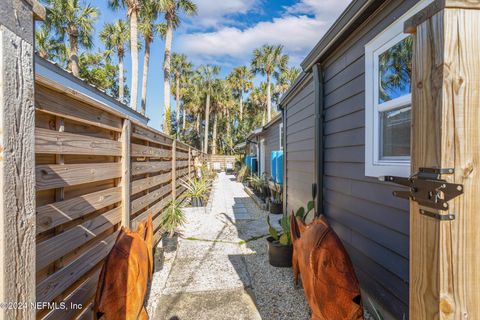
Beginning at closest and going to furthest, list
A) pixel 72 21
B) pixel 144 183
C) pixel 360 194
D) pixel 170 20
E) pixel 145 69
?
1. pixel 360 194
2. pixel 144 183
3. pixel 170 20
4. pixel 72 21
5. pixel 145 69

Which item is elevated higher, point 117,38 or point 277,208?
point 117,38

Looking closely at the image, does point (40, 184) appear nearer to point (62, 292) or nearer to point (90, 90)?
point (62, 292)

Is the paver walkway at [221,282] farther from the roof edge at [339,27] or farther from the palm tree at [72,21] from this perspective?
the palm tree at [72,21]

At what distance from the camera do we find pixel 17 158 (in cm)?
90

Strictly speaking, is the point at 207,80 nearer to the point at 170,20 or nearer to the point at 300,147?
the point at 170,20

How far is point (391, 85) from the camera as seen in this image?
81.0 inches

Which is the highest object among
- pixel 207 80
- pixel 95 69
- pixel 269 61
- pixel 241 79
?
pixel 241 79

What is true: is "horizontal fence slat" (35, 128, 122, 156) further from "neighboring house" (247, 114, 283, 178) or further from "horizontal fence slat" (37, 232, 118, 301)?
"neighboring house" (247, 114, 283, 178)

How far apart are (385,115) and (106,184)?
2420 millimetres

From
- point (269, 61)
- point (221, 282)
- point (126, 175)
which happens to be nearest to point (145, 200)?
point (126, 175)

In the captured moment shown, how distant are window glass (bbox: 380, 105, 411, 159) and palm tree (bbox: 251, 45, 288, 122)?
22.0 m

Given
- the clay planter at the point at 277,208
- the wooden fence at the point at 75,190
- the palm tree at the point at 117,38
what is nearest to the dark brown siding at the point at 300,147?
the clay planter at the point at 277,208

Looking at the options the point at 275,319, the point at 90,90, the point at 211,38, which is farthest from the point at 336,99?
the point at 211,38

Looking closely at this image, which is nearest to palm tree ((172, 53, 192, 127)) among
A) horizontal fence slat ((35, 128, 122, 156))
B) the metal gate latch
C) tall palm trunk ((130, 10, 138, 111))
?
tall palm trunk ((130, 10, 138, 111))
